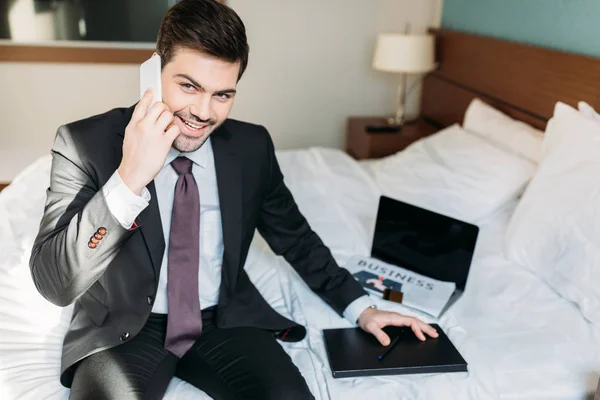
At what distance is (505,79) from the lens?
8.82 feet

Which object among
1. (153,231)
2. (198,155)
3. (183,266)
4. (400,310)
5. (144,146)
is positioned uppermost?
(144,146)

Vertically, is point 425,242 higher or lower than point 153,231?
lower

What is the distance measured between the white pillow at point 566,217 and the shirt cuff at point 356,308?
0.64 meters

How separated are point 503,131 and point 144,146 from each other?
72.2 inches

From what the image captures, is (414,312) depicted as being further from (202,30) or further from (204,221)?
(202,30)

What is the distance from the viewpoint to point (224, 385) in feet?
4.18

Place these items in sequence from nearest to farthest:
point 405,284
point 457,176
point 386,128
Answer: point 405,284
point 457,176
point 386,128

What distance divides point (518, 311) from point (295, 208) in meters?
0.73

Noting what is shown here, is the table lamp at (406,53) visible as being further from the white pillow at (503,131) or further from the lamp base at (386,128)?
the white pillow at (503,131)

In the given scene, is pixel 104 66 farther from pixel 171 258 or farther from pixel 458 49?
pixel 171 258

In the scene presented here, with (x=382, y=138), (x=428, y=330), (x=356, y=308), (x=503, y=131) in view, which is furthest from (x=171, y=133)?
(x=382, y=138)

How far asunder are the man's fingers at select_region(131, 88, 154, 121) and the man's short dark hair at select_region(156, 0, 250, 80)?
0.64 feet

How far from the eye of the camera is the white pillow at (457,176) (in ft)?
7.29

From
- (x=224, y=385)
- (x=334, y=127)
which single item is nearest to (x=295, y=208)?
(x=224, y=385)
